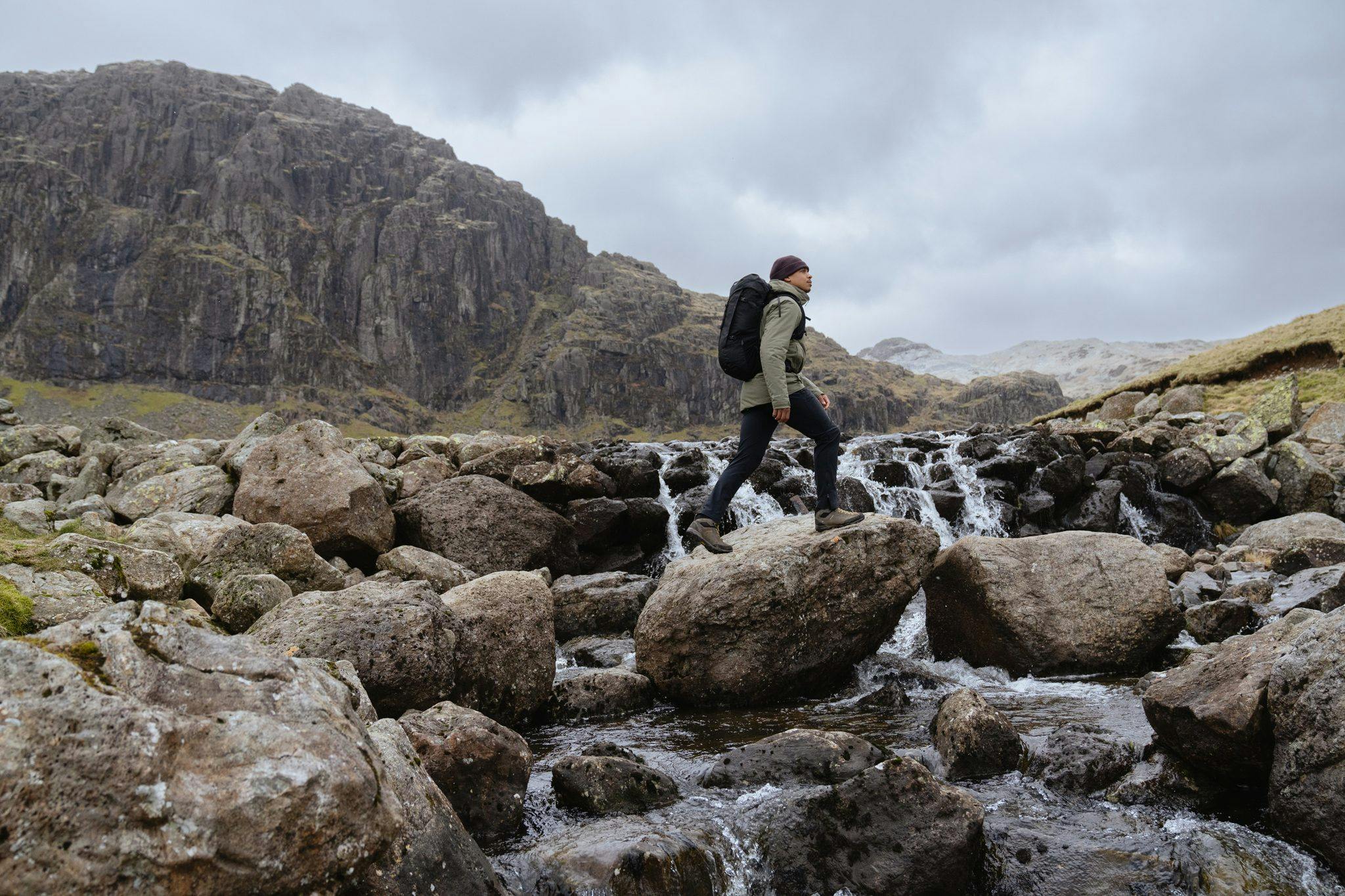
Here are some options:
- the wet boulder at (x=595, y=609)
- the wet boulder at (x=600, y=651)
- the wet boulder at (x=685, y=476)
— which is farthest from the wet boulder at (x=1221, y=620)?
the wet boulder at (x=685, y=476)

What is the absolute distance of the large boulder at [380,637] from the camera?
855cm

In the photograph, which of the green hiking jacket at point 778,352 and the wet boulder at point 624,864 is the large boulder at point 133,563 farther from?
the green hiking jacket at point 778,352

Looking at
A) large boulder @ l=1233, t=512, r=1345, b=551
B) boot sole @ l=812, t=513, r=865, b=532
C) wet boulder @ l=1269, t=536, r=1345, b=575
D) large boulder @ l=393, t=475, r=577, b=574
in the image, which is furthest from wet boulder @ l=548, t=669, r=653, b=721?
large boulder @ l=1233, t=512, r=1345, b=551

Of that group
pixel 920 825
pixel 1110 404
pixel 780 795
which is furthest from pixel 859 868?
pixel 1110 404

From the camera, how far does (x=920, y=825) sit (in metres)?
6.52

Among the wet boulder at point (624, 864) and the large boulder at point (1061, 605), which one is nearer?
the wet boulder at point (624, 864)

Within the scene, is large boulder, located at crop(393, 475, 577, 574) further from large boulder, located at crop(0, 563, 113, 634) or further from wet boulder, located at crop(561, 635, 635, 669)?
large boulder, located at crop(0, 563, 113, 634)

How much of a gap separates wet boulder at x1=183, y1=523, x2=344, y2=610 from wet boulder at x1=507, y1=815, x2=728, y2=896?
24.2 feet

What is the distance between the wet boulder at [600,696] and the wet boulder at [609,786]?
3.38 m

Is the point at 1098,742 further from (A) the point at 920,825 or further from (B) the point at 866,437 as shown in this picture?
(B) the point at 866,437

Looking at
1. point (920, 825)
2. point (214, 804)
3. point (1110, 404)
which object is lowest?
point (920, 825)

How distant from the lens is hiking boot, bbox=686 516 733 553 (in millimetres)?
11562

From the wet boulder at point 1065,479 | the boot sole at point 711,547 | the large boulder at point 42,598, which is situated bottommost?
the large boulder at point 42,598

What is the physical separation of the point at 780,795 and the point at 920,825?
152cm
